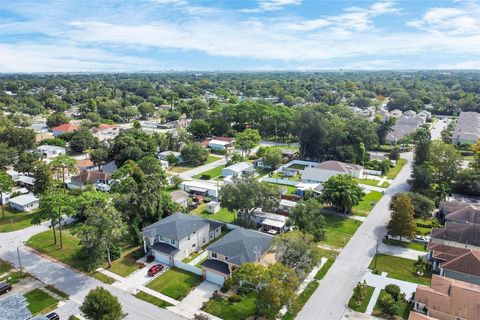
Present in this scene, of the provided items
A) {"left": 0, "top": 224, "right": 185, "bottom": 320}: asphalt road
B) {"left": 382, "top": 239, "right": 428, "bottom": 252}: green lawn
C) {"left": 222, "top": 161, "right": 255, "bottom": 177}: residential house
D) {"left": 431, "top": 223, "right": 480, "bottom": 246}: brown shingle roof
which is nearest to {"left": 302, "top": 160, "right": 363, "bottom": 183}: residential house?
{"left": 222, "top": 161, "right": 255, "bottom": 177}: residential house

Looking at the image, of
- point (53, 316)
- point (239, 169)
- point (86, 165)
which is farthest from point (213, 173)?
point (53, 316)

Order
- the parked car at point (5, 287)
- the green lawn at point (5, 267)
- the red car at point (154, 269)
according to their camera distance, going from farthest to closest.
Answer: the green lawn at point (5, 267), the red car at point (154, 269), the parked car at point (5, 287)

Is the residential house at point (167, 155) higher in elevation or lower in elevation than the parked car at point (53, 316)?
higher

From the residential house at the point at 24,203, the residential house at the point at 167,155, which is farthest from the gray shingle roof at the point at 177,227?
the residential house at the point at 167,155

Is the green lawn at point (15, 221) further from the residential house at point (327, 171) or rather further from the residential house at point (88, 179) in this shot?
the residential house at point (327, 171)

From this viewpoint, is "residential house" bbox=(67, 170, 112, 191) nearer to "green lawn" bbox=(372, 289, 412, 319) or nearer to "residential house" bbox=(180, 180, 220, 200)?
"residential house" bbox=(180, 180, 220, 200)
